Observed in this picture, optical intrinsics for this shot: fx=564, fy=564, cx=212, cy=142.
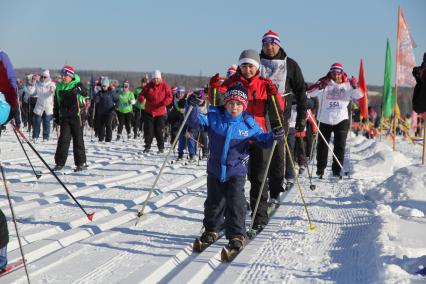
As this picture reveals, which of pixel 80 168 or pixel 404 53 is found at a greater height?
pixel 404 53

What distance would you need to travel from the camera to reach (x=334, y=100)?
9.31 metres

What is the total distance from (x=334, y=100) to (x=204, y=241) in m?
5.47

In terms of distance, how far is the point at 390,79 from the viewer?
17.8 m

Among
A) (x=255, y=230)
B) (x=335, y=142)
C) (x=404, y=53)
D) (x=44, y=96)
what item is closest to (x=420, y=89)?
(x=255, y=230)

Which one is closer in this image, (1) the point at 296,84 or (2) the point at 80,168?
(1) the point at 296,84

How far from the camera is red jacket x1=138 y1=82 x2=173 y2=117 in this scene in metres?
12.9

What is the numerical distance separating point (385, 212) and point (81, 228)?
3255 millimetres

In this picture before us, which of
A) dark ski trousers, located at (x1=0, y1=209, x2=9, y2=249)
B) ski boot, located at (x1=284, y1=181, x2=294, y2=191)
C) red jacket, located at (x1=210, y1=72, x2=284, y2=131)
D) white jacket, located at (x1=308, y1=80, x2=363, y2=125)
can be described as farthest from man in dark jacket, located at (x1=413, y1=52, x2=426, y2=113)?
white jacket, located at (x1=308, y1=80, x2=363, y2=125)

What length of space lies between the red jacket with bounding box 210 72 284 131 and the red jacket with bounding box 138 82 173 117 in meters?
7.81

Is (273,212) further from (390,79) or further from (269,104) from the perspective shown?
(390,79)

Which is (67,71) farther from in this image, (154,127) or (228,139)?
(228,139)

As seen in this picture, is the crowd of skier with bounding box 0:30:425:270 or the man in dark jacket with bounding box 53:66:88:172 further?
the man in dark jacket with bounding box 53:66:88:172

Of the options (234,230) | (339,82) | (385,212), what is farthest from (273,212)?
(339,82)

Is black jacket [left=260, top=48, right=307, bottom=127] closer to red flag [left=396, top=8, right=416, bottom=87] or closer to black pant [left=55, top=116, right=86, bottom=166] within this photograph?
black pant [left=55, top=116, right=86, bottom=166]
